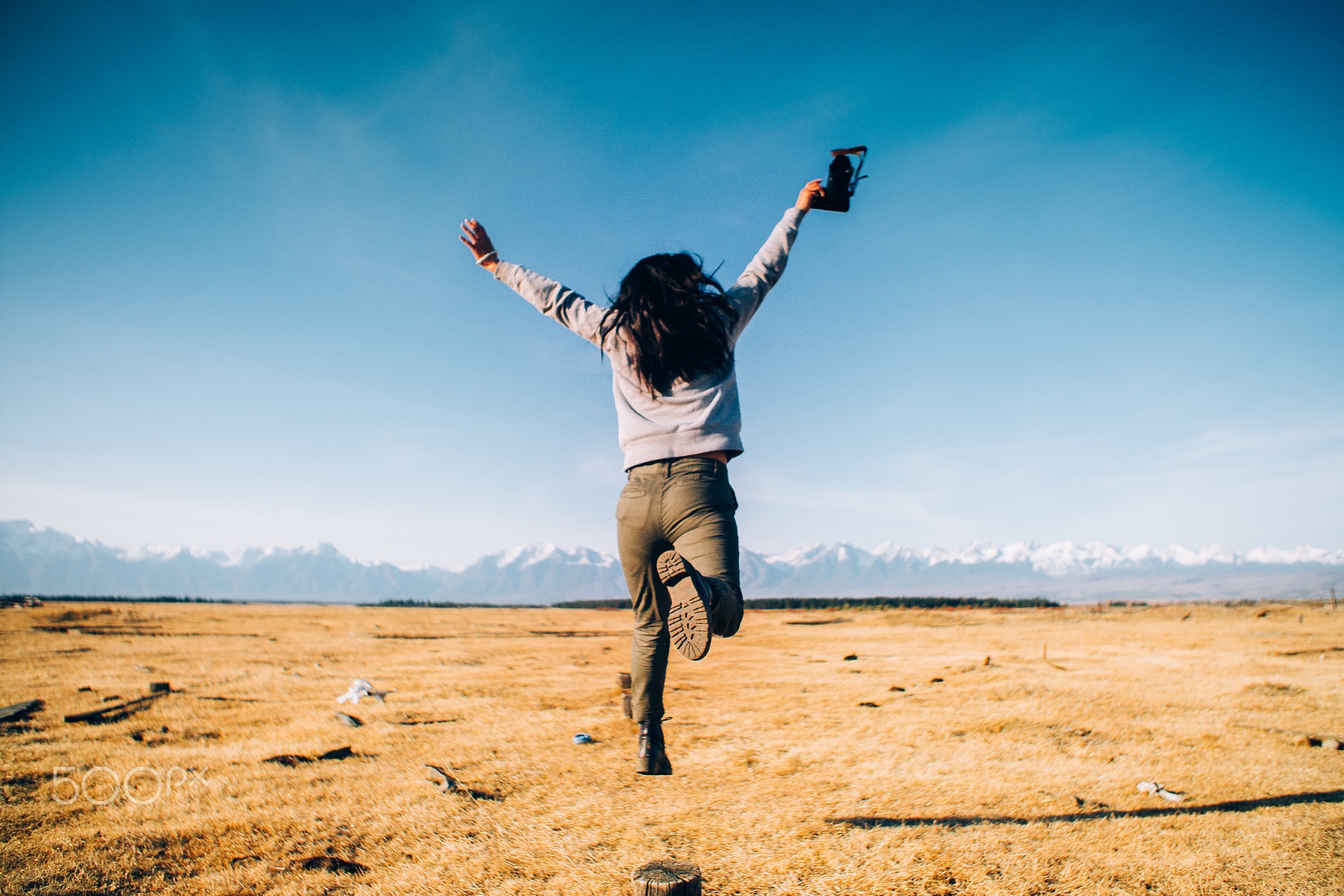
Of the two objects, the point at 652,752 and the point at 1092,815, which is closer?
the point at 652,752

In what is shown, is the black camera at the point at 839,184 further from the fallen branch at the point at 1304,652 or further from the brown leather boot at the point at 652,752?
the fallen branch at the point at 1304,652

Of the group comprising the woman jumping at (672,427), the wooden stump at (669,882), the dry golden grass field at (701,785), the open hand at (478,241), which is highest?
the open hand at (478,241)

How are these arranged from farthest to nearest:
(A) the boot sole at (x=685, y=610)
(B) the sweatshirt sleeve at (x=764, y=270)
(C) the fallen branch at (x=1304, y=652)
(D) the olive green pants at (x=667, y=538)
Result: (C) the fallen branch at (x=1304, y=652) → (B) the sweatshirt sleeve at (x=764, y=270) → (D) the olive green pants at (x=667, y=538) → (A) the boot sole at (x=685, y=610)

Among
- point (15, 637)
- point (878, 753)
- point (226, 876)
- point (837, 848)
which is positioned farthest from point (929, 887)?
point (15, 637)

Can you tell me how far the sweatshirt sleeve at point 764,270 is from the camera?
151 inches

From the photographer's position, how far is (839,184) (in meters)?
4.24

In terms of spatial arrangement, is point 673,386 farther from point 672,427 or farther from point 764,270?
point 764,270

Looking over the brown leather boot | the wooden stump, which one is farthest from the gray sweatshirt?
the wooden stump

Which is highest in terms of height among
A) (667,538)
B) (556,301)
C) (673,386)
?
(556,301)

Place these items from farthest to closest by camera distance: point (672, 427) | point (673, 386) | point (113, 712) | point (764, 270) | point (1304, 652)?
point (1304, 652)
point (113, 712)
point (764, 270)
point (673, 386)
point (672, 427)

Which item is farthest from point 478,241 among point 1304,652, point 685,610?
point 1304,652

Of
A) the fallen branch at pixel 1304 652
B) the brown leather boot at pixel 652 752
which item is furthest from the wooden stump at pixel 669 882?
the fallen branch at pixel 1304 652

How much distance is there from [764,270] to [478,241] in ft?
6.86

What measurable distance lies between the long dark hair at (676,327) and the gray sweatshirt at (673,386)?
0.06 meters
